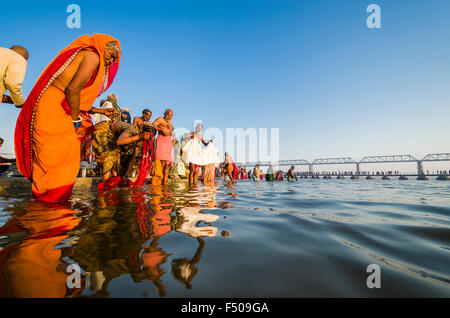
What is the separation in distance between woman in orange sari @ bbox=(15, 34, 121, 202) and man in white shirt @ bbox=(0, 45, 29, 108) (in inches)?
43.7

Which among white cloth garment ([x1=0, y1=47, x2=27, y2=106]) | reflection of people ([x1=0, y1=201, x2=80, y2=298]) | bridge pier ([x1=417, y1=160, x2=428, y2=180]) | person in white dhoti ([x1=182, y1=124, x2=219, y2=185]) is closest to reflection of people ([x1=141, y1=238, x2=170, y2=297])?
reflection of people ([x1=0, y1=201, x2=80, y2=298])

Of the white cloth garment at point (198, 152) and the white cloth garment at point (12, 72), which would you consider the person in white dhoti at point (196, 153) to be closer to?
the white cloth garment at point (198, 152)

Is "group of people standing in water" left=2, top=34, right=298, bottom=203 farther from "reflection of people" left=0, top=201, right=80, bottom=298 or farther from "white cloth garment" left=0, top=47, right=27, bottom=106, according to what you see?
"reflection of people" left=0, top=201, right=80, bottom=298

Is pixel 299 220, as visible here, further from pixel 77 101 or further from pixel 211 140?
pixel 211 140

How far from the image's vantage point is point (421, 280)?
0.70 m

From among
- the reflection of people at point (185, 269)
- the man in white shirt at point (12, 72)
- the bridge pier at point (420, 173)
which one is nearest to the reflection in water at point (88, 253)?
the reflection of people at point (185, 269)

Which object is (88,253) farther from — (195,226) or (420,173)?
(420,173)

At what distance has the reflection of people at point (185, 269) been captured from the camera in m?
0.66

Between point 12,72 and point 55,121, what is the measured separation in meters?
1.55

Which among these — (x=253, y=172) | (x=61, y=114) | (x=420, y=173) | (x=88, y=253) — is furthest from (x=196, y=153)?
(x=420, y=173)

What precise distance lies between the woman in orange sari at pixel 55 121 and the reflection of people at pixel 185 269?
8.19 ft

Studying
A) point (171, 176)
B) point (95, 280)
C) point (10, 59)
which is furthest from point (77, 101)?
point (171, 176)

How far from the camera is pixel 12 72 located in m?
2.95

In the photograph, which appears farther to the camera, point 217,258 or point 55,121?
point 55,121
